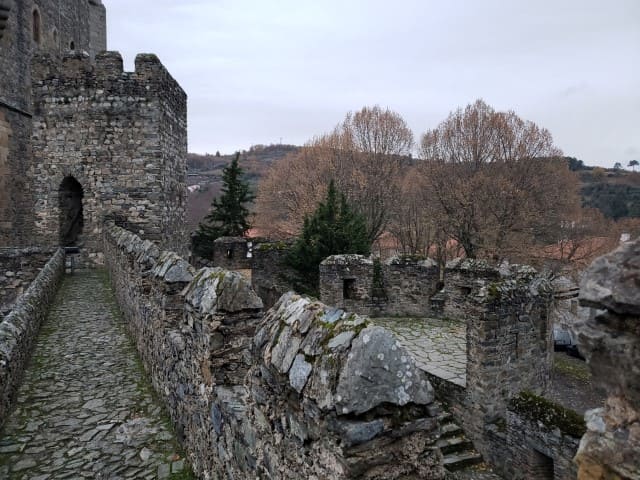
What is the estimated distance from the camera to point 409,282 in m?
13.9

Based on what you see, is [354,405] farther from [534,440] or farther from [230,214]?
[230,214]

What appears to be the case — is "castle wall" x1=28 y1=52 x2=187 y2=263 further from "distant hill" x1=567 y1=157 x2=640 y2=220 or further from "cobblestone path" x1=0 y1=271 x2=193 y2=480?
"distant hill" x1=567 y1=157 x2=640 y2=220

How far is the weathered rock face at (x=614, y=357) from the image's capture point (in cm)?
123

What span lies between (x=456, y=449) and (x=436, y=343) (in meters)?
3.72

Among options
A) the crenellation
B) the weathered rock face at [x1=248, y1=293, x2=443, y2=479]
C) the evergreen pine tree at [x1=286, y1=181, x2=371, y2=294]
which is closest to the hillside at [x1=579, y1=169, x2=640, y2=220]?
the evergreen pine tree at [x1=286, y1=181, x2=371, y2=294]

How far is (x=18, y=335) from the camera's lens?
18.9 feet

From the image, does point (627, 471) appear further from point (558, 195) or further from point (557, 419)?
point (558, 195)

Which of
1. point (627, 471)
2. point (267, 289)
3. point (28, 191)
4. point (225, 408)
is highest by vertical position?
point (28, 191)

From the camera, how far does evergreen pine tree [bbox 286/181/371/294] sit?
1642cm

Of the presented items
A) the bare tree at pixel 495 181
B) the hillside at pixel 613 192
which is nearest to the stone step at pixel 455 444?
the bare tree at pixel 495 181

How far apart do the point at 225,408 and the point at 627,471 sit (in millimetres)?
2397

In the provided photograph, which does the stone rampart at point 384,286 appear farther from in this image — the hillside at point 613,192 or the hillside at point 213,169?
the hillside at point 213,169

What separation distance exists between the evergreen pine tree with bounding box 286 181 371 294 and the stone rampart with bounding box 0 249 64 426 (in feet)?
29.0

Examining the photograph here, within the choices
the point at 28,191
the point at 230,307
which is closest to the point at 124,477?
the point at 230,307
